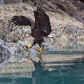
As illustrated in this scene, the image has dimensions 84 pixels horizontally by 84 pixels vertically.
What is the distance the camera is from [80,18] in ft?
68.2

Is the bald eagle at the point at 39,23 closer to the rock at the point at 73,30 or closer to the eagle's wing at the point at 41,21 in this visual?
the eagle's wing at the point at 41,21

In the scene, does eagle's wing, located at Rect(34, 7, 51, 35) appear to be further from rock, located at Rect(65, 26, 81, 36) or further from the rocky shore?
rock, located at Rect(65, 26, 81, 36)

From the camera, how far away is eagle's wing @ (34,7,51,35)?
5.33m

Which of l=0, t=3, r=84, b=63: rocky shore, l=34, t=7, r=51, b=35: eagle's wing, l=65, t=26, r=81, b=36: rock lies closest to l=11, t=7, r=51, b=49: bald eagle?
l=34, t=7, r=51, b=35: eagle's wing

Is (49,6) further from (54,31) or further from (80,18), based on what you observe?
(54,31)

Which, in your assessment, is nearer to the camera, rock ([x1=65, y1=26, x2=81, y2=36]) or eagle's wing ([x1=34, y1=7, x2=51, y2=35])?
eagle's wing ([x1=34, y1=7, x2=51, y2=35])

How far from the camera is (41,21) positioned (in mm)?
5574

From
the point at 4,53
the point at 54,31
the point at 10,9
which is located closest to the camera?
the point at 4,53

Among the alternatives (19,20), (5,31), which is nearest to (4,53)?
(19,20)

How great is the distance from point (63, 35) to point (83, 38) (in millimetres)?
2374

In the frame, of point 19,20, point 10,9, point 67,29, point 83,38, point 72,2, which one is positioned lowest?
point 83,38

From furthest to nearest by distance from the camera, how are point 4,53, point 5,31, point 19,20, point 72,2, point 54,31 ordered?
point 72,2 → point 54,31 → point 5,31 → point 19,20 → point 4,53

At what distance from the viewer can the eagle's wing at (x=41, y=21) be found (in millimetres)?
5332

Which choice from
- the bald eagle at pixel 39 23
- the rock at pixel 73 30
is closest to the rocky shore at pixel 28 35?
the rock at pixel 73 30
